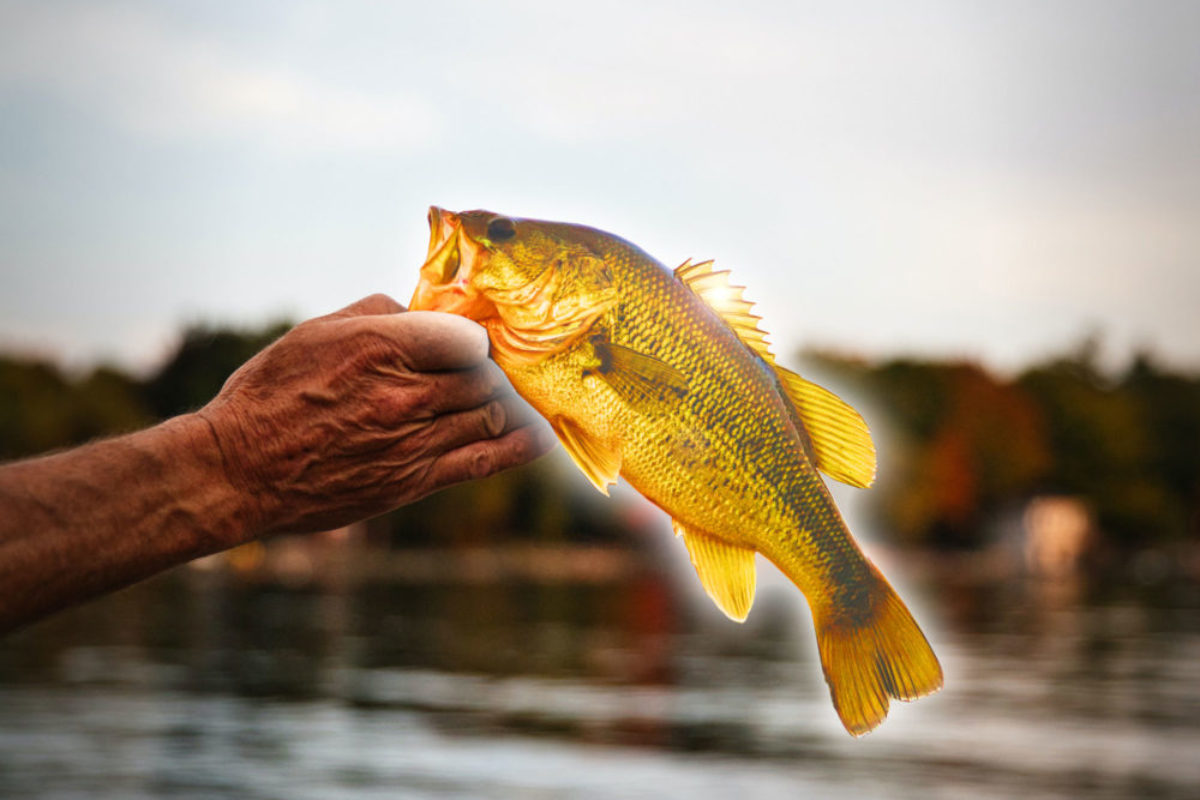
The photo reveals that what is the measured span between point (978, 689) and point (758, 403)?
61.6 meters

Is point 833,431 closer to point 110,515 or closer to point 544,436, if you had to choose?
point 544,436

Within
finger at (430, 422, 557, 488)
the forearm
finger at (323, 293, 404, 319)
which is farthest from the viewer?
finger at (430, 422, 557, 488)

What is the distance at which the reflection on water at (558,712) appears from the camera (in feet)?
137

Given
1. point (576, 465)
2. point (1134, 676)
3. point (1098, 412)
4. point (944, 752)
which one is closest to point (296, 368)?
point (576, 465)

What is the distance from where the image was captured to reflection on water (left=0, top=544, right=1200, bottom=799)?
1646 inches

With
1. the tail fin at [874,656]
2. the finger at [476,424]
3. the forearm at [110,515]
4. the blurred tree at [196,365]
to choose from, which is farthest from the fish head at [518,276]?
the blurred tree at [196,365]

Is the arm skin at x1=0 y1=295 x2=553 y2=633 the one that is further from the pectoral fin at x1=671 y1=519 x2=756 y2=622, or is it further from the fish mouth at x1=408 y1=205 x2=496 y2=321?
the pectoral fin at x1=671 y1=519 x2=756 y2=622

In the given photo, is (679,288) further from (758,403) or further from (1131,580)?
(1131,580)

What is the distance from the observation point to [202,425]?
2797 millimetres

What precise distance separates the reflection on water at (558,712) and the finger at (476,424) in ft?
122

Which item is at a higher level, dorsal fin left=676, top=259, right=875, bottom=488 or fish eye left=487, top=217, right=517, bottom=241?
fish eye left=487, top=217, right=517, bottom=241

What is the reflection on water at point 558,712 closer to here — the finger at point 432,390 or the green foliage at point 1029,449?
the finger at point 432,390

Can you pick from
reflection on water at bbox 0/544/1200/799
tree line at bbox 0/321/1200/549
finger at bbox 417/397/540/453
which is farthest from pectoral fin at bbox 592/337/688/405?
tree line at bbox 0/321/1200/549

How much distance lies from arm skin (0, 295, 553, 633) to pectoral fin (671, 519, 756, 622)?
1.79ft
